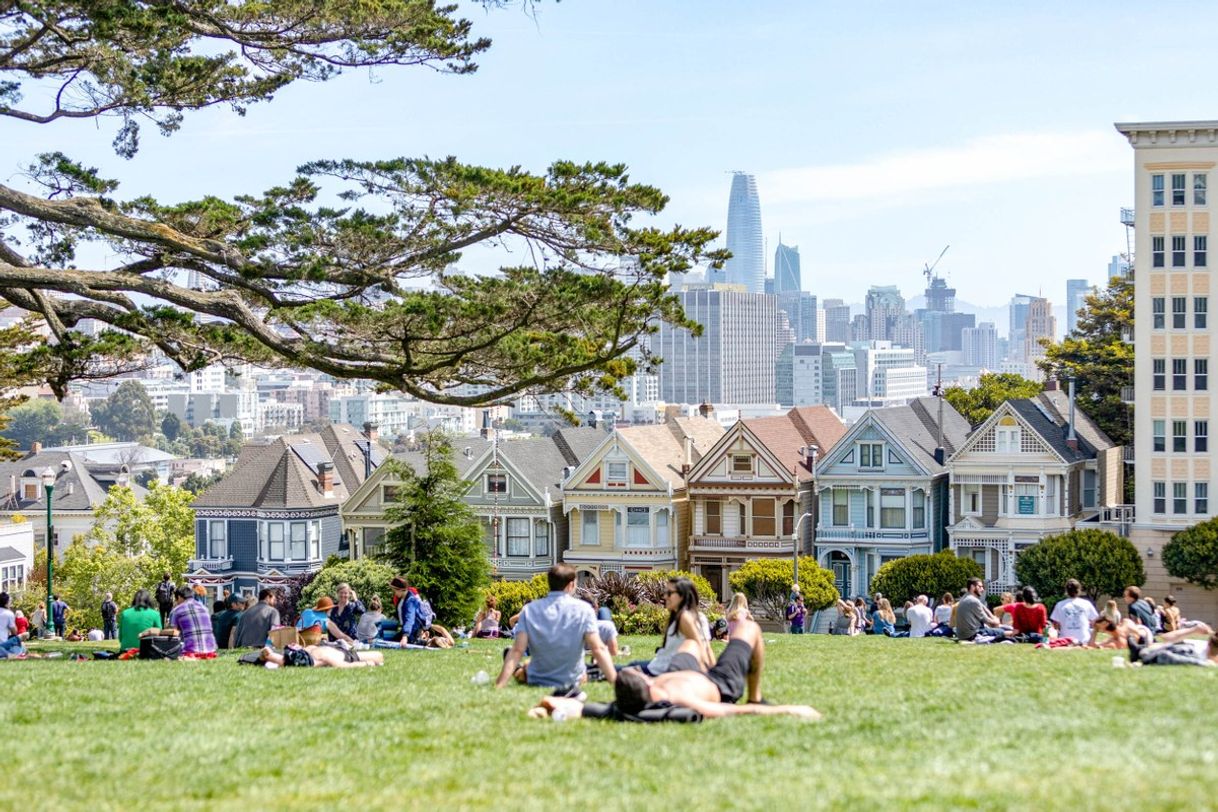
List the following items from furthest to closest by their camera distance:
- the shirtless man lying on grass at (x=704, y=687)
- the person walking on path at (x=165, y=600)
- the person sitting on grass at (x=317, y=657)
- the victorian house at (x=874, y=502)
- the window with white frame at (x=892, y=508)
Answer: the window with white frame at (x=892, y=508) < the victorian house at (x=874, y=502) < the person walking on path at (x=165, y=600) < the person sitting on grass at (x=317, y=657) < the shirtless man lying on grass at (x=704, y=687)

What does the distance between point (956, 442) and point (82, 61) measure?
4540 centimetres

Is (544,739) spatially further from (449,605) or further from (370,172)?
(449,605)

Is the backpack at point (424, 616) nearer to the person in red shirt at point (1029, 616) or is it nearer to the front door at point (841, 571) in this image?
the person in red shirt at point (1029, 616)

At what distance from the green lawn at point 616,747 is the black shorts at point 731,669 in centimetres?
81

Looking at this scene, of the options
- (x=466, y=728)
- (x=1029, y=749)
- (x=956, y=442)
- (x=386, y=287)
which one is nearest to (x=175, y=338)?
(x=386, y=287)

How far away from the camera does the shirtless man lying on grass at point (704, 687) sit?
43.4ft

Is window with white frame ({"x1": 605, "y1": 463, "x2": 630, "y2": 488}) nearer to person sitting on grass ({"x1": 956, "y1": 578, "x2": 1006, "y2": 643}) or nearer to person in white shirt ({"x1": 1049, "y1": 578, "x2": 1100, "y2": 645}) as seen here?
person sitting on grass ({"x1": 956, "y1": 578, "x2": 1006, "y2": 643})

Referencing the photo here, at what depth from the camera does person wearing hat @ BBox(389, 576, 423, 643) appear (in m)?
25.1

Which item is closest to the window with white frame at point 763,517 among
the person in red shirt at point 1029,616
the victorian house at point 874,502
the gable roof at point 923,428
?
the victorian house at point 874,502

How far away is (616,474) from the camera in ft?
203

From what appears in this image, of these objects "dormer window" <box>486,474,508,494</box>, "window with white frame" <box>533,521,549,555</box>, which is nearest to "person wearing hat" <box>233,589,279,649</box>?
"window with white frame" <box>533,521,549,555</box>

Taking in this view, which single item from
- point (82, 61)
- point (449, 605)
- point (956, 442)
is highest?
point (82, 61)

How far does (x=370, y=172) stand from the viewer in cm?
2509

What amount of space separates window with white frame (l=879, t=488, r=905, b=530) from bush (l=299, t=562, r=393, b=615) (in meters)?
18.8
